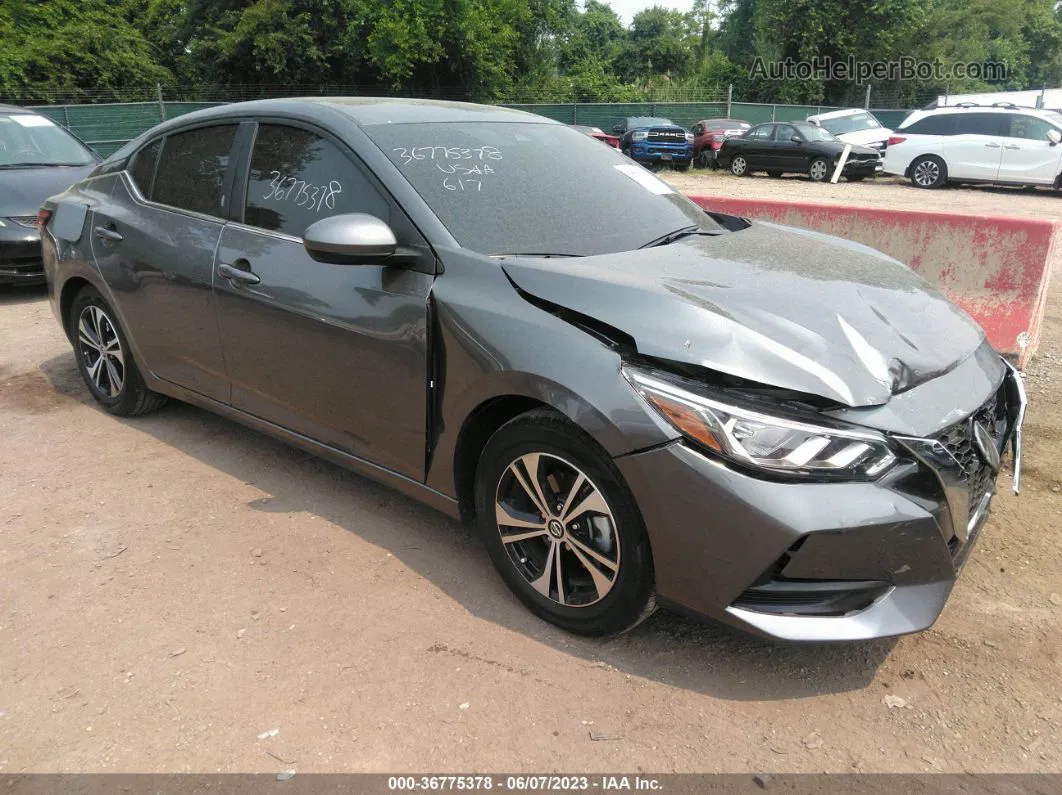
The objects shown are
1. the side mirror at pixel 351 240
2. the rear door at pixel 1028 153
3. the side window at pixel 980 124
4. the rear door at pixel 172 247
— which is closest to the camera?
the side mirror at pixel 351 240

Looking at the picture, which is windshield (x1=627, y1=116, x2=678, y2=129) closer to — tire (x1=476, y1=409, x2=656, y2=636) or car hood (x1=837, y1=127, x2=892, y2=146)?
car hood (x1=837, y1=127, x2=892, y2=146)

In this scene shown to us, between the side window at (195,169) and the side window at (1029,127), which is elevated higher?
the side window at (1029,127)

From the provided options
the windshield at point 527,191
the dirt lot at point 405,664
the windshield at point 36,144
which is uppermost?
the windshield at point 36,144

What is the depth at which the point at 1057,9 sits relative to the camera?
63.2m

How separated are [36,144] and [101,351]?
518 cm

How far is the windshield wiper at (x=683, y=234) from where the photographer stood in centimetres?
328

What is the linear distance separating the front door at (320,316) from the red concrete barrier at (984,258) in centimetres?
273

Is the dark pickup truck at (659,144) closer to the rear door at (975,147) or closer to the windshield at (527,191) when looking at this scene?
the rear door at (975,147)

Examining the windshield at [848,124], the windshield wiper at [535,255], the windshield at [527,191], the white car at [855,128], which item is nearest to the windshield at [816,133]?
the white car at [855,128]

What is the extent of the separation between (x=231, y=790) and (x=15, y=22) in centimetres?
3333

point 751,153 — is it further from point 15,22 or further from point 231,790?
point 15,22

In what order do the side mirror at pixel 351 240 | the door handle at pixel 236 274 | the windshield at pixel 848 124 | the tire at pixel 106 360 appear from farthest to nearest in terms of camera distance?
the windshield at pixel 848 124 → the tire at pixel 106 360 → the door handle at pixel 236 274 → the side mirror at pixel 351 240

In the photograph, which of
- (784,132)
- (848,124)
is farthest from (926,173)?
(784,132)

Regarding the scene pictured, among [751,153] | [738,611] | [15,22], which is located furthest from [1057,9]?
[738,611]
